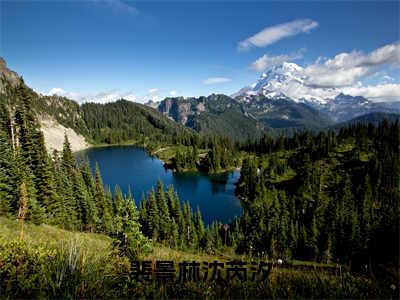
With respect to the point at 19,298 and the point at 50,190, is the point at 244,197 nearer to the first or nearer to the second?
the point at 50,190

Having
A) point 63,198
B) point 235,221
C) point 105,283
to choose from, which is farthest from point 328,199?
point 105,283

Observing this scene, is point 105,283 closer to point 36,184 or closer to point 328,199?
point 36,184

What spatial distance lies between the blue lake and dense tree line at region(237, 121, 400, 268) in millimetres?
8410

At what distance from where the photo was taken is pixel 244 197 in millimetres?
100938

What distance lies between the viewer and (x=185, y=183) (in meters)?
126

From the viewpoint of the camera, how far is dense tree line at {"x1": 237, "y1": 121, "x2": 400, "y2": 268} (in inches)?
1969

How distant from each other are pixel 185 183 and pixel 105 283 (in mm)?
122170

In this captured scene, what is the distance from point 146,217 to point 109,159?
142326 mm

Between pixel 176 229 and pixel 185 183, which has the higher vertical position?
pixel 176 229

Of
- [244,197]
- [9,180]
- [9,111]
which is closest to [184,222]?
[9,180]

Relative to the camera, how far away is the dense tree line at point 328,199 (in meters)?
50.0

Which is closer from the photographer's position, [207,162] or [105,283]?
[105,283]

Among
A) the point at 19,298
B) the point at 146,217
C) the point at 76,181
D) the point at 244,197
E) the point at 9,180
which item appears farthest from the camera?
the point at 244,197

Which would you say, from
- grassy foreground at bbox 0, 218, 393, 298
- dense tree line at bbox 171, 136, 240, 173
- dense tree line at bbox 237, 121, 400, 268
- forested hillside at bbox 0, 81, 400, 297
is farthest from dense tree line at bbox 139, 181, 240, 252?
dense tree line at bbox 171, 136, 240, 173
